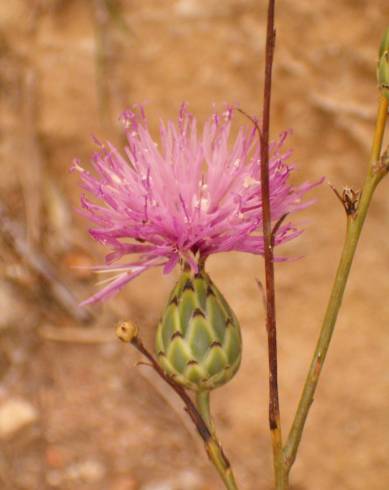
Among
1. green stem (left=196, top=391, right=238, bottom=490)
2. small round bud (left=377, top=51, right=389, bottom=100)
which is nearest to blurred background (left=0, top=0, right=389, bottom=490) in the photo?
green stem (left=196, top=391, right=238, bottom=490)

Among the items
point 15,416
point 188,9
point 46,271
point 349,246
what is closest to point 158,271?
point 46,271

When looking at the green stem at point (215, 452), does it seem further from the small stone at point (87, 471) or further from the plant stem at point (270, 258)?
the small stone at point (87, 471)

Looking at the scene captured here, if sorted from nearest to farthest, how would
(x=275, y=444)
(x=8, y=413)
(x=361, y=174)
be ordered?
(x=275, y=444), (x=361, y=174), (x=8, y=413)

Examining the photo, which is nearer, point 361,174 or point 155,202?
point 155,202

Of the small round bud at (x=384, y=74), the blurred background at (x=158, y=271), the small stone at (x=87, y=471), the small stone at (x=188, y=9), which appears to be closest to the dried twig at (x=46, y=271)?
the blurred background at (x=158, y=271)

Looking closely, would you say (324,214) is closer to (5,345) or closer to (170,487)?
(170,487)

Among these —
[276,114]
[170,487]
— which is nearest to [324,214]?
[276,114]

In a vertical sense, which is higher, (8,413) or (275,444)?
(275,444)
